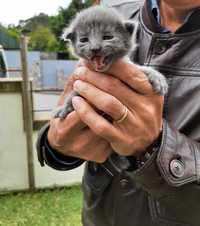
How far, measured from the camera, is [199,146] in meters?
1.05

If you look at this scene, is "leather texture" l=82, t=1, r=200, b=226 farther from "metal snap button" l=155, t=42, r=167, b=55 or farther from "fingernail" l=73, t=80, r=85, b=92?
"fingernail" l=73, t=80, r=85, b=92

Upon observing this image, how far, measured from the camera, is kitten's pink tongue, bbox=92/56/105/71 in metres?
1.06

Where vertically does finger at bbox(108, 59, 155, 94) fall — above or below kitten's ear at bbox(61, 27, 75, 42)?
below

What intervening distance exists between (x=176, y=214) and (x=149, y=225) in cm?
11

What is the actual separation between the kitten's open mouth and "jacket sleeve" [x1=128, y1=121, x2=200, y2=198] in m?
0.18

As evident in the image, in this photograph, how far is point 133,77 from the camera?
1015 mm

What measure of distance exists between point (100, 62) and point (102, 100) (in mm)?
107

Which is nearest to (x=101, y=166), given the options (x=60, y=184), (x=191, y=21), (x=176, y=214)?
(x=176, y=214)

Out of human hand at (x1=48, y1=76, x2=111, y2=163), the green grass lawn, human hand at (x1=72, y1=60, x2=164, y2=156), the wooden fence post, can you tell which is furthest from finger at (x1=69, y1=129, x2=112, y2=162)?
the wooden fence post

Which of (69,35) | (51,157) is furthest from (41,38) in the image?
(69,35)

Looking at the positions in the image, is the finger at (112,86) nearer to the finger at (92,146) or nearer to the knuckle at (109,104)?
the knuckle at (109,104)

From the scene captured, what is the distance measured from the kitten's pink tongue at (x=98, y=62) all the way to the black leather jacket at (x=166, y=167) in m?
0.17

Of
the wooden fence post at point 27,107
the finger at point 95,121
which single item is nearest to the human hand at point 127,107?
the finger at point 95,121

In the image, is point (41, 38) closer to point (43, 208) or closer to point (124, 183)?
point (43, 208)
